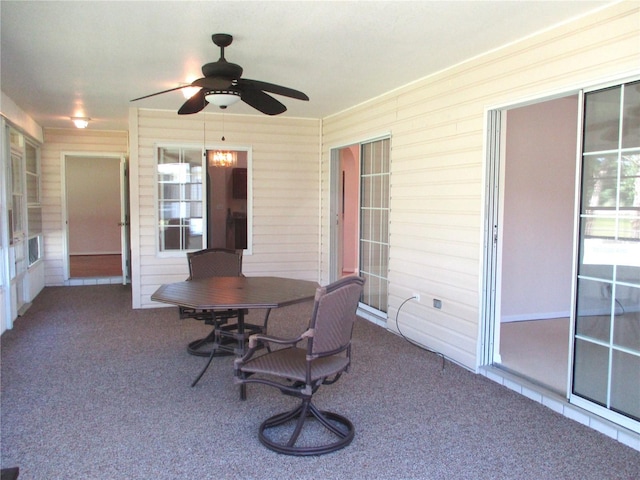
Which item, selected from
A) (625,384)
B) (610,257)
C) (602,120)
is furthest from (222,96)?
(625,384)

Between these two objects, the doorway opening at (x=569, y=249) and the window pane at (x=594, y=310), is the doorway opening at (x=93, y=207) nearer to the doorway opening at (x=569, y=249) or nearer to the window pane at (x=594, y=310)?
the doorway opening at (x=569, y=249)

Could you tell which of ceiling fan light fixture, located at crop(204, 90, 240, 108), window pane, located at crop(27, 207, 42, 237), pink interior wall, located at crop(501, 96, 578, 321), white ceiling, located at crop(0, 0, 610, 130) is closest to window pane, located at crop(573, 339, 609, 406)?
white ceiling, located at crop(0, 0, 610, 130)

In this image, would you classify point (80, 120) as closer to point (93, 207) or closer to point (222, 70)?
point (222, 70)

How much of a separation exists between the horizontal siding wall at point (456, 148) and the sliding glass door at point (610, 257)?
0.25 m

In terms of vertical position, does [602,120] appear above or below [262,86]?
below

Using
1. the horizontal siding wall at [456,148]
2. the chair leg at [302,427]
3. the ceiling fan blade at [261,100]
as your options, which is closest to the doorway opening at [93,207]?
the horizontal siding wall at [456,148]

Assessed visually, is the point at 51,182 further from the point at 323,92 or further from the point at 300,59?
the point at 300,59

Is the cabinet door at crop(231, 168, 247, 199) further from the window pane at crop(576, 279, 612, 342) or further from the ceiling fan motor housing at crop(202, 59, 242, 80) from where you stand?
the window pane at crop(576, 279, 612, 342)

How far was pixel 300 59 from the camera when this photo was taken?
3988 millimetres

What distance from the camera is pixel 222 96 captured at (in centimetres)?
330

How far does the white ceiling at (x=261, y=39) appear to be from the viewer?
9.64 feet

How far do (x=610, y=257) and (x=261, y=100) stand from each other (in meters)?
2.51

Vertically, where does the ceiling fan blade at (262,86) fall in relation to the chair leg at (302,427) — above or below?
above

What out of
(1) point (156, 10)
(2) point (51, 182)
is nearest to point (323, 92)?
(1) point (156, 10)
